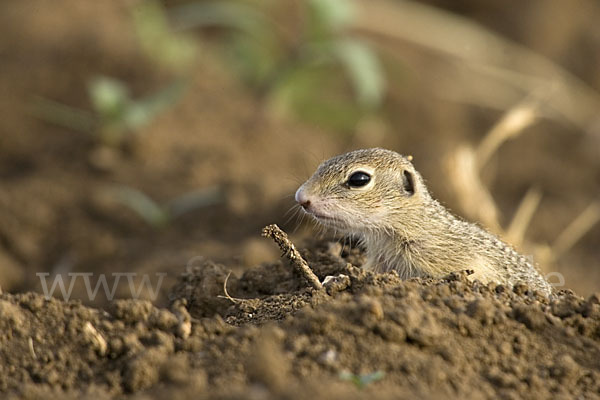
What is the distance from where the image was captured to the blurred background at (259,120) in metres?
6.85

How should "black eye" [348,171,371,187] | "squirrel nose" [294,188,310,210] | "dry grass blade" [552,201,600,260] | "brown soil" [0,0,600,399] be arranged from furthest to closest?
"dry grass blade" [552,201,600,260]
"black eye" [348,171,371,187]
"squirrel nose" [294,188,310,210]
"brown soil" [0,0,600,399]

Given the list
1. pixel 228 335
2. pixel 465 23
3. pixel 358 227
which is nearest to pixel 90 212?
pixel 358 227

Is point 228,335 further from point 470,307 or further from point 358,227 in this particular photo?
point 358,227

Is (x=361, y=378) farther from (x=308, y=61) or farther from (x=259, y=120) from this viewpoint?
(x=308, y=61)

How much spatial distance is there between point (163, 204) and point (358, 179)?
288cm

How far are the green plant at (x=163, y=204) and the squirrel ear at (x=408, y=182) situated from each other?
2.40 m

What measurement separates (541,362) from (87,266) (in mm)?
4067

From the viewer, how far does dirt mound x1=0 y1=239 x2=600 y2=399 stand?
9.38 feet

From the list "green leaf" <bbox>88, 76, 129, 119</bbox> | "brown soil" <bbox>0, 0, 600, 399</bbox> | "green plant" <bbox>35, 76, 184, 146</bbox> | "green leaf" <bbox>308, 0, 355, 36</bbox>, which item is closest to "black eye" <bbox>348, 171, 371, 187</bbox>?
"brown soil" <bbox>0, 0, 600, 399</bbox>

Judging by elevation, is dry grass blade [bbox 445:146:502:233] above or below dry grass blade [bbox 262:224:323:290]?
→ above

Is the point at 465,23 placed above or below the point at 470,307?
above

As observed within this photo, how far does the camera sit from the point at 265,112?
8898mm

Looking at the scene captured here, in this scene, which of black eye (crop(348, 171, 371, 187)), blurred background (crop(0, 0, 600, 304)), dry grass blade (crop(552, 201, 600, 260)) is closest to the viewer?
black eye (crop(348, 171, 371, 187))

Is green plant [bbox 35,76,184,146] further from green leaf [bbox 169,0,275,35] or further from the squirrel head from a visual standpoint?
the squirrel head
